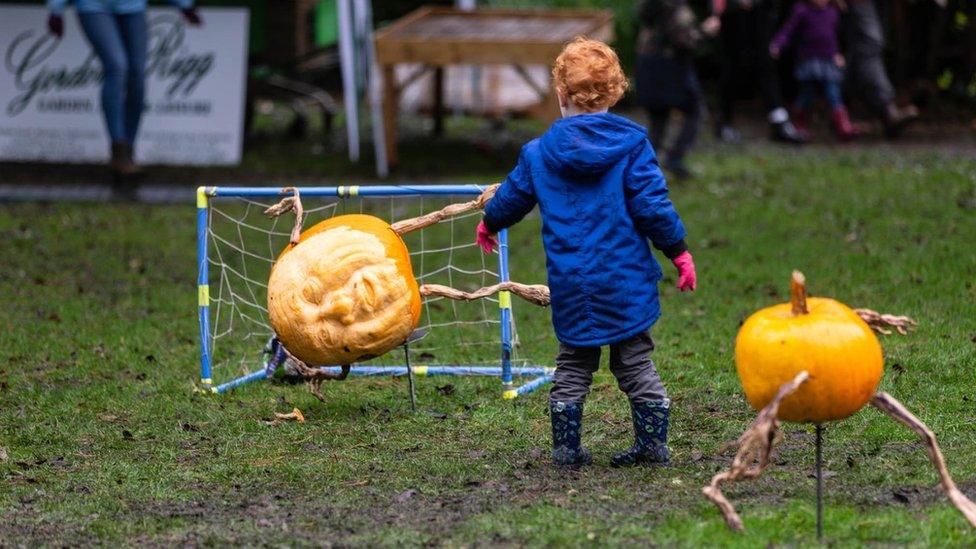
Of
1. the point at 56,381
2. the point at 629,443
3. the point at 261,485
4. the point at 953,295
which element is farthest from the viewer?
the point at 953,295

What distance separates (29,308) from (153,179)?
475 centimetres

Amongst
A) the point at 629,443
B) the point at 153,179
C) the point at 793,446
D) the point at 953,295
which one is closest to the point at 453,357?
the point at 629,443

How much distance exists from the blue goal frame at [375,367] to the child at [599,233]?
3.68ft

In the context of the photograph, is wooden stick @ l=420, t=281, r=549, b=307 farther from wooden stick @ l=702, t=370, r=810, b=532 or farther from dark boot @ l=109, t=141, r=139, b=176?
dark boot @ l=109, t=141, r=139, b=176

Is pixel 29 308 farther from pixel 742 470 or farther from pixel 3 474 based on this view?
pixel 742 470

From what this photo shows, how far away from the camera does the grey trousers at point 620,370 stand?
199 inches

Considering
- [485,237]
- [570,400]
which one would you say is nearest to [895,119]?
[485,237]

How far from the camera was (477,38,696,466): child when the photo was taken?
4922mm

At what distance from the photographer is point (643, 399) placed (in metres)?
5.09

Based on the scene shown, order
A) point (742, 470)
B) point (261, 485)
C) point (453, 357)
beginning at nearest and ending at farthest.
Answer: point (742, 470) < point (261, 485) < point (453, 357)

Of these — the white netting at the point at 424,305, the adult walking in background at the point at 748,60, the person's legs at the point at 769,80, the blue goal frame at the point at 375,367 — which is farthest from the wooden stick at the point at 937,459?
the person's legs at the point at 769,80

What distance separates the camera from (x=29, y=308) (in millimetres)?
8414

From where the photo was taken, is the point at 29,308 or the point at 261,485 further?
the point at 29,308

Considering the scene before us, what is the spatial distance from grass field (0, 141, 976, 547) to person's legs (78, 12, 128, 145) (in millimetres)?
1905
